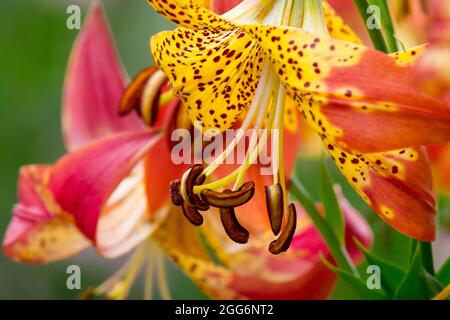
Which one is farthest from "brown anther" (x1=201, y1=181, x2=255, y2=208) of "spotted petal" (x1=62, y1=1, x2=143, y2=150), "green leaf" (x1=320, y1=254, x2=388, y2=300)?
"spotted petal" (x1=62, y1=1, x2=143, y2=150)

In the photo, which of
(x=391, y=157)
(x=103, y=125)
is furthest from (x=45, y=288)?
(x=391, y=157)

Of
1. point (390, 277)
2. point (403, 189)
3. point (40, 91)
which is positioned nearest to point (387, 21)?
point (403, 189)

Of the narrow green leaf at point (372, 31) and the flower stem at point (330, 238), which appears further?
the flower stem at point (330, 238)

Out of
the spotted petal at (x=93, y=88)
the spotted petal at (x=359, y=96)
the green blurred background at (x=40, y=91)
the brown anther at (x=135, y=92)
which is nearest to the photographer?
the spotted petal at (x=359, y=96)

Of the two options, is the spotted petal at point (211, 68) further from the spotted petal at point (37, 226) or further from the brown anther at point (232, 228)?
the spotted petal at point (37, 226)

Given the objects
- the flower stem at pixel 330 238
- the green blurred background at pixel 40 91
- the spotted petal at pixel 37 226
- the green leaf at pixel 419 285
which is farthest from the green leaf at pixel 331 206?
the green blurred background at pixel 40 91

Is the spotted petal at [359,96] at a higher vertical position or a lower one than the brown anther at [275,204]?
higher
